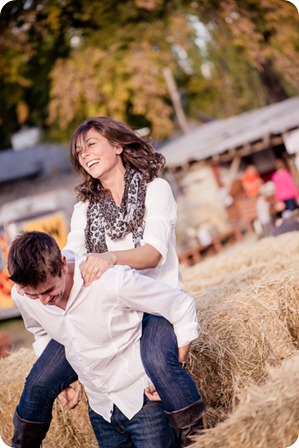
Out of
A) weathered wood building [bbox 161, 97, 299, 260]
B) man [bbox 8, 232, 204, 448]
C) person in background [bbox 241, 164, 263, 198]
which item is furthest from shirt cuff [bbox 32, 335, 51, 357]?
person in background [bbox 241, 164, 263, 198]

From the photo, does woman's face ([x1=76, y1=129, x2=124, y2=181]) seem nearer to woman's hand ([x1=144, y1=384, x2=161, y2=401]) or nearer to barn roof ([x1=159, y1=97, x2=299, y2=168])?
woman's hand ([x1=144, y1=384, x2=161, y2=401])

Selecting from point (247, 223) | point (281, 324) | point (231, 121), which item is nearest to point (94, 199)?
point (281, 324)

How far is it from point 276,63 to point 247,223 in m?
6.72

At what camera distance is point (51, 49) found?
20203 millimetres

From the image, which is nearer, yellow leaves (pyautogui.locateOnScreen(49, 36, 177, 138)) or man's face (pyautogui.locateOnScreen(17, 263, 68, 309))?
man's face (pyautogui.locateOnScreen(17, 263, 68, 309))

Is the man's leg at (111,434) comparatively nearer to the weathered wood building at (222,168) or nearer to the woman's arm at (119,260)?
the woman's arm at (119,260)

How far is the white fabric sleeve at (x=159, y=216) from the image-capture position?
9.86ft

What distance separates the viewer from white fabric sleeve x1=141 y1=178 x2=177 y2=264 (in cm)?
301

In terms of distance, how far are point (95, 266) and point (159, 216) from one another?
480 millimetres

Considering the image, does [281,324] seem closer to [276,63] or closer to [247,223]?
[247,223]

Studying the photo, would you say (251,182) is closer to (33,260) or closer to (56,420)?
(56,420)

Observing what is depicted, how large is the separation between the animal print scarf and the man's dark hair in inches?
19.7

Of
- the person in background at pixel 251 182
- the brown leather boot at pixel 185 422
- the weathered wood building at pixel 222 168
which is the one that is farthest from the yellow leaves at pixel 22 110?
the brown leather boot at pixel 185 422

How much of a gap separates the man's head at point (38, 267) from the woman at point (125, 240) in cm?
14
